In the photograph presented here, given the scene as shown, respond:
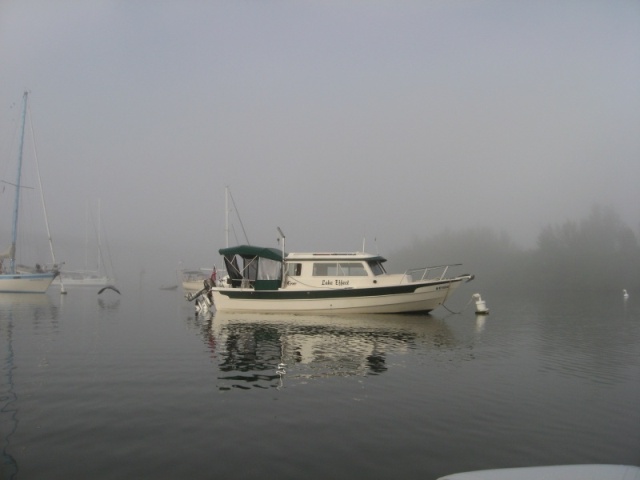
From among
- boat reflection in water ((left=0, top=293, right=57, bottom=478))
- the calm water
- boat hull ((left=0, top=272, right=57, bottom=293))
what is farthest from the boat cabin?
boat hull ((left=0, top=272, right=57, bottom=293))

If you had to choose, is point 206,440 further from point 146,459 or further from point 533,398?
point 533,398

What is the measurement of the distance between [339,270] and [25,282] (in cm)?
4476

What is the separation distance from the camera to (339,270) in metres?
28.8

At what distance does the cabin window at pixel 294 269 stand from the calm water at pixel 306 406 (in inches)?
391

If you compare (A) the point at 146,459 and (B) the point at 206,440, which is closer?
(A) the point at 146,459

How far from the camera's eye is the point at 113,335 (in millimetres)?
20625

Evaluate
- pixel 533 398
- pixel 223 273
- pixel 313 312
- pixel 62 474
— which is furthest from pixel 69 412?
pixel 223 273

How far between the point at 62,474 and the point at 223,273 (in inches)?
1070

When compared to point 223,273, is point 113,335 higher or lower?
lower

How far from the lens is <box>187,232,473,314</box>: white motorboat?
27969 mm

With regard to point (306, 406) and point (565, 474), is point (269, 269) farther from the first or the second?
point (565, 474)

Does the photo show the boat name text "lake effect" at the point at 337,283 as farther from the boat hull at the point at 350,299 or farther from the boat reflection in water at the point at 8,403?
the boat reflection in water at the point at 8,403

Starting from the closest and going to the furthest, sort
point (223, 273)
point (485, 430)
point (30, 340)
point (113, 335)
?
point (485, 430) < point (30, 340) < point (113, 335) < point (223, 273)

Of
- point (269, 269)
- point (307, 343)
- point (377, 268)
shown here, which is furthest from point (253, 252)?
point (307, 343)
